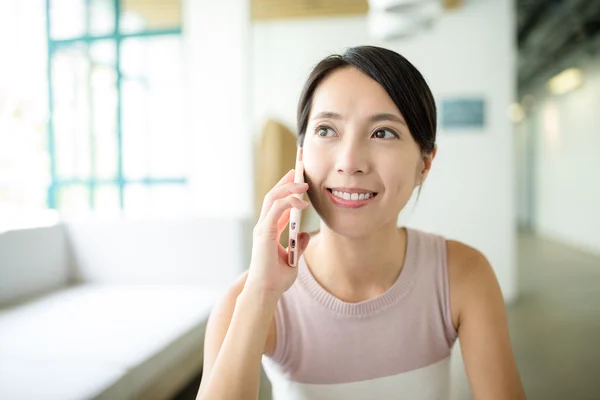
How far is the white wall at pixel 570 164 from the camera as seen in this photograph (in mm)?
8266

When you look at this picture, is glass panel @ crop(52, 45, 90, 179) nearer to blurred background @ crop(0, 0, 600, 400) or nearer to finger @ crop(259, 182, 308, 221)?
blurred background @ crop(0, 0, 600, 400)

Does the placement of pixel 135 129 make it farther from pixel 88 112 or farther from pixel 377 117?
pixel 377 117

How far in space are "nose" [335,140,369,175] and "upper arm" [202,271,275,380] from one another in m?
0.36

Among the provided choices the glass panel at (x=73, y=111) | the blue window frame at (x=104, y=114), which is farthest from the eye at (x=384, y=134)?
the glass panel at (x=73, y=111)

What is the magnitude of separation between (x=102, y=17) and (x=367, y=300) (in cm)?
509

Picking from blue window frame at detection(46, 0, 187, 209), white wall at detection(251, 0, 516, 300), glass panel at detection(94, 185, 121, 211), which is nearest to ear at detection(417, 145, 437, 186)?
blue window frame at detection(46, 0, 187, 209)

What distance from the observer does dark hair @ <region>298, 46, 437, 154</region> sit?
0.98 metres

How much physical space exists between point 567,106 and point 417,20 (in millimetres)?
8186

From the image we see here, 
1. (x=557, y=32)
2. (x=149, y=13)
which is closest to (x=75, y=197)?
(x=149, y=13)

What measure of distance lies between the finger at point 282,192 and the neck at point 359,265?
0.17m

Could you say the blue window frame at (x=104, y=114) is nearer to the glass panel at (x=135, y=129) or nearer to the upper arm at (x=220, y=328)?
the glass panel at (x=135, y=129)

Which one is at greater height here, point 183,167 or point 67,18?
point 67,18

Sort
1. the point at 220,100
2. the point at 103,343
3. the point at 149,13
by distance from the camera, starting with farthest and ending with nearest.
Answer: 1. the point at 149,13
2. the point at 220,100
3. the point at 103,343

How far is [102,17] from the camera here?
5.06 meters
